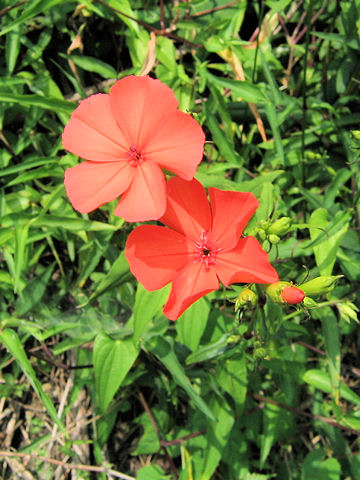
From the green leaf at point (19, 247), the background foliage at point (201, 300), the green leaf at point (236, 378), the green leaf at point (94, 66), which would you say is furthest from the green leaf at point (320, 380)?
the green leaf at point (94, 66)

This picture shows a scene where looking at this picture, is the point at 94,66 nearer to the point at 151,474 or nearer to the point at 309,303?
the point at 309,303

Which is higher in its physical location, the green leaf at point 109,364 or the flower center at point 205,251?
the flower center at point 205,251

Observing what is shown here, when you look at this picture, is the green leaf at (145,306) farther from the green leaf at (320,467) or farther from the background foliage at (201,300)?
the green leaf at (320,467)

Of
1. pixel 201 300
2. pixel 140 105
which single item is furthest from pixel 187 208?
pixel 201 300

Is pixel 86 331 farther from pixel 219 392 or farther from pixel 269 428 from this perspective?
pixel 269 428

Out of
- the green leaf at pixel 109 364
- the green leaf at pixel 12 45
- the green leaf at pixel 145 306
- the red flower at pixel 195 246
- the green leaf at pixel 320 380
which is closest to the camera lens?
the red flower at pixel 195 246

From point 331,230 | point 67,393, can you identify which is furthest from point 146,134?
point 67,393

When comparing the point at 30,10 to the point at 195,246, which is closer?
the point at 195,246
